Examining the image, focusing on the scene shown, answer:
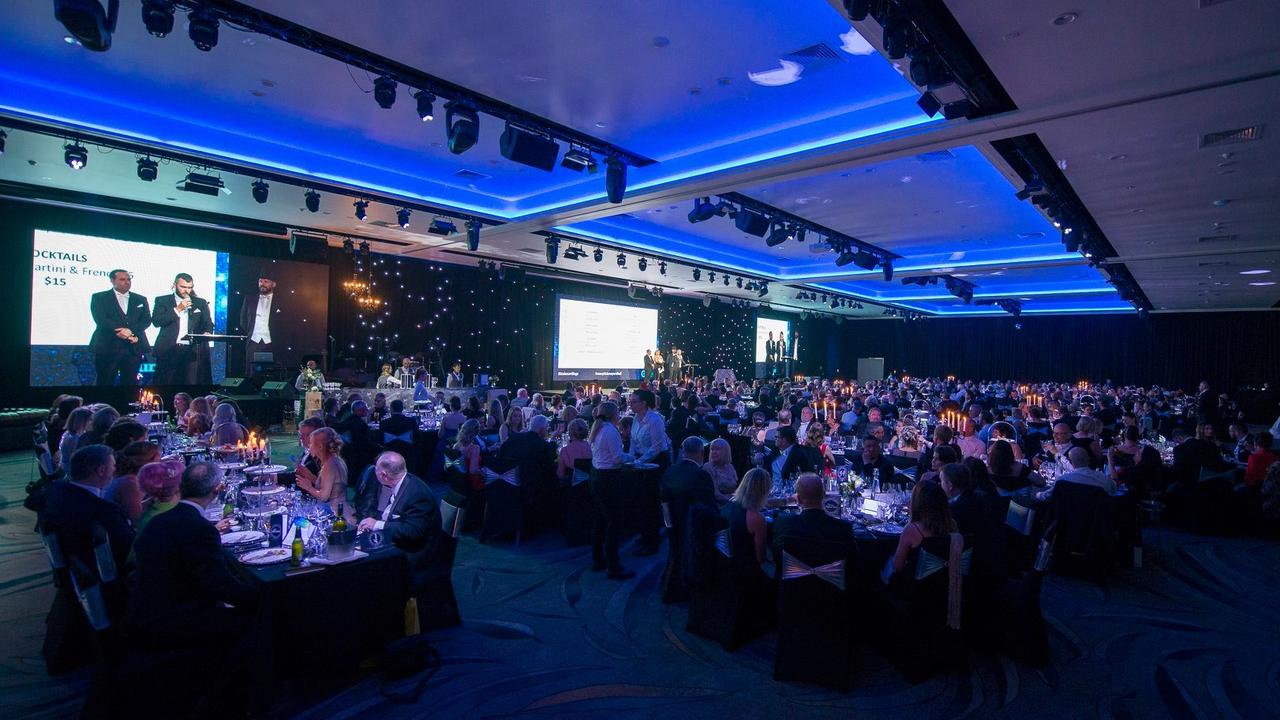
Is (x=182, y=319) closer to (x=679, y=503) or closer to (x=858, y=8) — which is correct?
(x=679, y=503)

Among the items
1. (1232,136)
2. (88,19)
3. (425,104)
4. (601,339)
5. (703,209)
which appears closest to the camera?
(88,19)

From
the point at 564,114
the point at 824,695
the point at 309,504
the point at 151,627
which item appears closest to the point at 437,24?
the point at 564,114

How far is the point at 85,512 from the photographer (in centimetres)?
331

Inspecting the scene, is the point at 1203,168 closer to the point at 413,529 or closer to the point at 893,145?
the point at 893,145

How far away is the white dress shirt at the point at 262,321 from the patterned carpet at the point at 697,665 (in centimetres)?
776

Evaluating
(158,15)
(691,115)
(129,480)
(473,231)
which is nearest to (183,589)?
(129,480)

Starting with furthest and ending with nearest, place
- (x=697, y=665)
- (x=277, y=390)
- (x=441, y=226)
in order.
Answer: (x=277, y=390) → (x=441, y=226) → (x=697, y=665)

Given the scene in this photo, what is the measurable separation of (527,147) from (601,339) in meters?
13.8

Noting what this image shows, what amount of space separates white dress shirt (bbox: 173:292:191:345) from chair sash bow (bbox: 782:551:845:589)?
12349mm

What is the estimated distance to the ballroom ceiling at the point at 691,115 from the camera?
4500 millimetres

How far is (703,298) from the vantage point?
22188mm

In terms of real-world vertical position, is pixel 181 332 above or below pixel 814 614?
above

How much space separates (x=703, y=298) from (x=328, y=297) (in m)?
12.2

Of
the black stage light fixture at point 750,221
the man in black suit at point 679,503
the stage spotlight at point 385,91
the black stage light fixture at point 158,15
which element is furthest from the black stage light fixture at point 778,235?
the black stage light fixture at point 158,15
